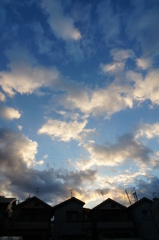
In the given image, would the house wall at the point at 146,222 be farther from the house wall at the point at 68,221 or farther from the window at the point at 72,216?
the window at the point at 72,216

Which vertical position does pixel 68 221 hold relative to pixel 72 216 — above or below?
below

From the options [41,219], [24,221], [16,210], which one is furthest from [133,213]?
[16,210]

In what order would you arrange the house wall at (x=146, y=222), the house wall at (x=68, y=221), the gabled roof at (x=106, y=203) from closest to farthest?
the house wall at (x=68, y=221), the house wall at (x=146, y=222), the gabled roof at (x=106, y=203)

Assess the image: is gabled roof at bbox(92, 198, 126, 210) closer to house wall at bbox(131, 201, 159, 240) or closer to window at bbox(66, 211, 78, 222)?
house wall at bbox(131, 201, 159, 240)

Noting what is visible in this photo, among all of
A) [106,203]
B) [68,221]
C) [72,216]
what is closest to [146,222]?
[106,203]

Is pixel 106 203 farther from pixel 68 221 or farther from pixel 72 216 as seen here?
pixel 68 221

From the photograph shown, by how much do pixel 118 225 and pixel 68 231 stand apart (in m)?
9.23

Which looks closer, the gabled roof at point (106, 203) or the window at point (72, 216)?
the window at point (72, 216)

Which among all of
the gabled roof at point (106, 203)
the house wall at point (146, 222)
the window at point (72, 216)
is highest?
the gabled roof at point (106, 203)

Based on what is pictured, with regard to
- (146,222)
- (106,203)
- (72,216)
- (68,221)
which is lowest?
(146,222)

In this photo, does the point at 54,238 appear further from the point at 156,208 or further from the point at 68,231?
the point at 156,208

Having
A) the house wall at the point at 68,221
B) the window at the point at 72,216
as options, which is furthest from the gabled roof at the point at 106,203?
the window at the point at 72,216

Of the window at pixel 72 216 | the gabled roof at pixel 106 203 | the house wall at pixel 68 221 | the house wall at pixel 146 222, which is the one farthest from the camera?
the gabled roof at pixel 106 203

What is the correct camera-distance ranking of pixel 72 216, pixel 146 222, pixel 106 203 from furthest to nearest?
pixel 106 203 → pixel 146 222 → pixel 72 216
